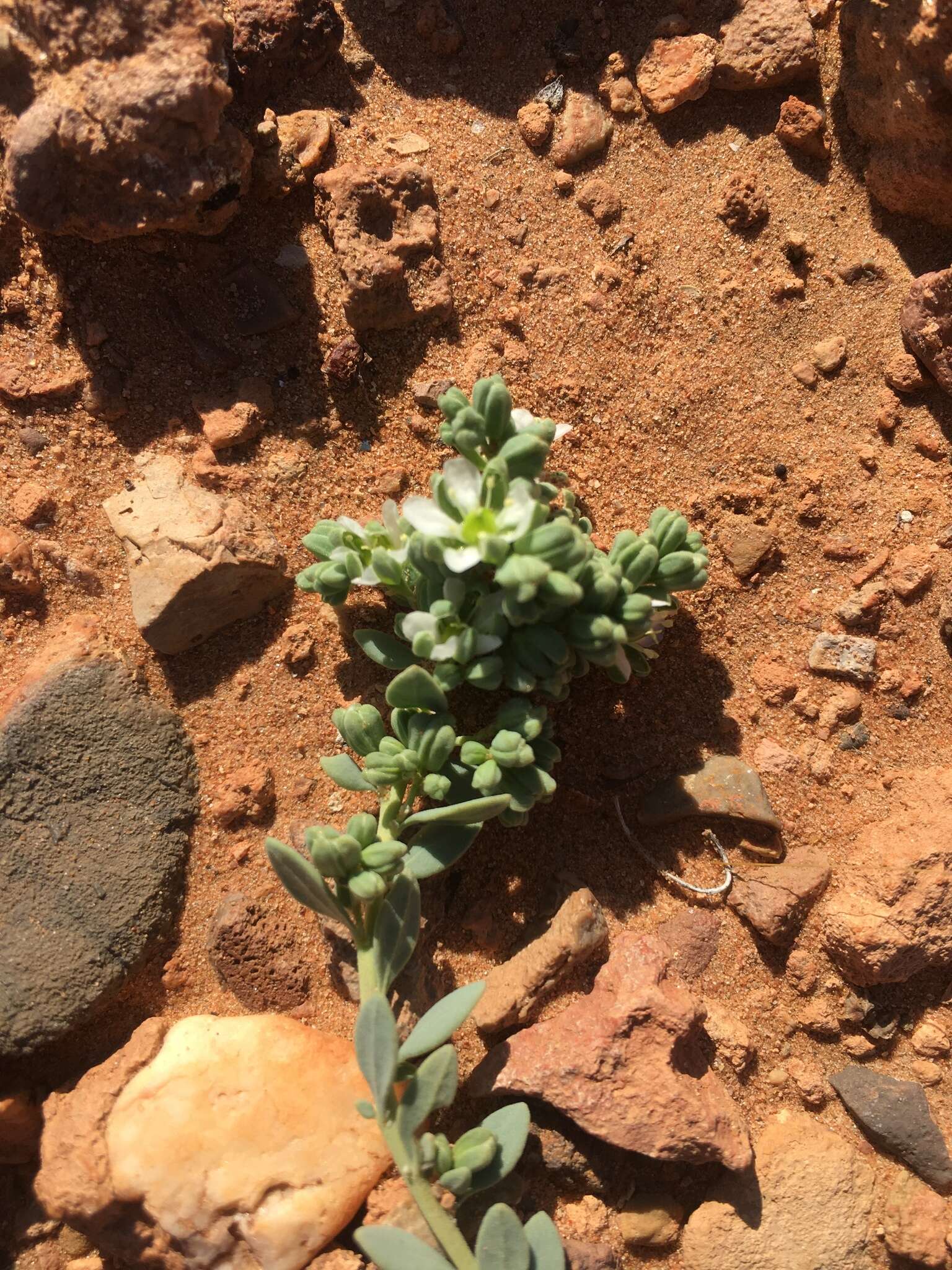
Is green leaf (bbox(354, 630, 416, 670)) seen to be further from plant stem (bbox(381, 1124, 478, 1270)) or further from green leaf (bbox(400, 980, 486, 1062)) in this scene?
plant stem (bbox(381, 1124, 478, 1270))

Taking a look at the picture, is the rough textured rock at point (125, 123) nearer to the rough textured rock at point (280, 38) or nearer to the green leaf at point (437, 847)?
the rough textured rock at point (280, 38)

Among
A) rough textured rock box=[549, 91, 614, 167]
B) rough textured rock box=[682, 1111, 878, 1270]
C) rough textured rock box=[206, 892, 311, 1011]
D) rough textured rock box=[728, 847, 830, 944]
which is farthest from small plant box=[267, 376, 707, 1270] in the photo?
rough textured rock box=[549, 91, 614, 167]

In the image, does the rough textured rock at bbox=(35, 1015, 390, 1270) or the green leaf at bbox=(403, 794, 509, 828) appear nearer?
the green leaf at bbox=(403, 794, 509, 828)

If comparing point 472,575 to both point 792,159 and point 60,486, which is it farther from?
point 792,159

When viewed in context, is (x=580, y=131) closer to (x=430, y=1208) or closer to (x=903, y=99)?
(x=903, y=99)

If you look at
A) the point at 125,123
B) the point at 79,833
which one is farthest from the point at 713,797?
the point at 125,123
